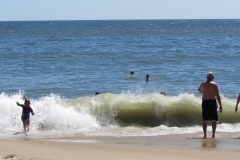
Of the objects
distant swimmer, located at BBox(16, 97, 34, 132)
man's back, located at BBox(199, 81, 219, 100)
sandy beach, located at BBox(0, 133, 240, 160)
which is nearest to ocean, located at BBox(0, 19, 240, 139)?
distant swimmer, located at BBox(16, 97, 34, 132)

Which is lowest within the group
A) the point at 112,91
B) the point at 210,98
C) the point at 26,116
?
the point at 26,116

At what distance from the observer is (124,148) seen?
9.17 m

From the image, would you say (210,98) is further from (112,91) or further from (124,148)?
(112,91)

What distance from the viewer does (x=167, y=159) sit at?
790cm

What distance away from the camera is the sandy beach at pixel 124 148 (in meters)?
8.12

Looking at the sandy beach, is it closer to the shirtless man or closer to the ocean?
the shirtless man

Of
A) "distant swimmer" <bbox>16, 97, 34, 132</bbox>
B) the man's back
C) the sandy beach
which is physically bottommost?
the sandy beach

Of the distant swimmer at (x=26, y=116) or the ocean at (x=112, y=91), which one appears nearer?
the distant swimmer at (x=26, y=116)

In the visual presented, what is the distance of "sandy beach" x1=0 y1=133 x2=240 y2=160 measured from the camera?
812cm

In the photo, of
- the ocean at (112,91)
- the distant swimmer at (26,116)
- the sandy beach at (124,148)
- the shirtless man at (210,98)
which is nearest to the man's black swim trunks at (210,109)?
the shirtless man at (210,98)

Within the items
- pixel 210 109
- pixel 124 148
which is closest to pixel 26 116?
pixel 124 148

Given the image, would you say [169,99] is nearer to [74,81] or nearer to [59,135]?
[59,135]

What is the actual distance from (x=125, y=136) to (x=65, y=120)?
244 cm

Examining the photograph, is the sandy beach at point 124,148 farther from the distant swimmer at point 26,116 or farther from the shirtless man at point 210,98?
the distant swimmer at point 26,116
